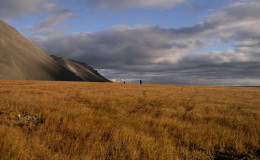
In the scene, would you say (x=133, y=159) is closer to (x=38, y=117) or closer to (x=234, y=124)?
(x=38, y=117)

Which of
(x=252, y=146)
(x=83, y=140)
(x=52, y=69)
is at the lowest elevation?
(x=252, y=146)

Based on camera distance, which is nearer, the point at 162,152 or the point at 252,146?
the point at 162,152

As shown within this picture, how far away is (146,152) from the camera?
4930 mm

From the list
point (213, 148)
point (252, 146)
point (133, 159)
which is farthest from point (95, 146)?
point (252, 146)

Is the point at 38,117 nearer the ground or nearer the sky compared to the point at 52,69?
nearer the ground

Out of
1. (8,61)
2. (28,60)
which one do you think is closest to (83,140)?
(8,61)

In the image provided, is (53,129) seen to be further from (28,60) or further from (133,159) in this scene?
(28,60)

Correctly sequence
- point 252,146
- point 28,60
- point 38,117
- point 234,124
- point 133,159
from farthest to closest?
point 28,60
point 234,124
point 38,117
point 252,146
point 133,159

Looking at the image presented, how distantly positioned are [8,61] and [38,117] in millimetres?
125367

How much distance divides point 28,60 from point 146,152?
466 feet

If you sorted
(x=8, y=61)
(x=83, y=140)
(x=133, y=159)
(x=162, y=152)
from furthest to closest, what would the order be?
(x=8, y=61)
(x=83, y=140)
(x=162, y=152)
(x=133, y=159)

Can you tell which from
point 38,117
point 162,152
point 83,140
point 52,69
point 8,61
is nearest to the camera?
point 162,152

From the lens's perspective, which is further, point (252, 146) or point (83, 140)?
point (252, 146)

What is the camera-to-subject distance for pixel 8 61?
10794 cm
